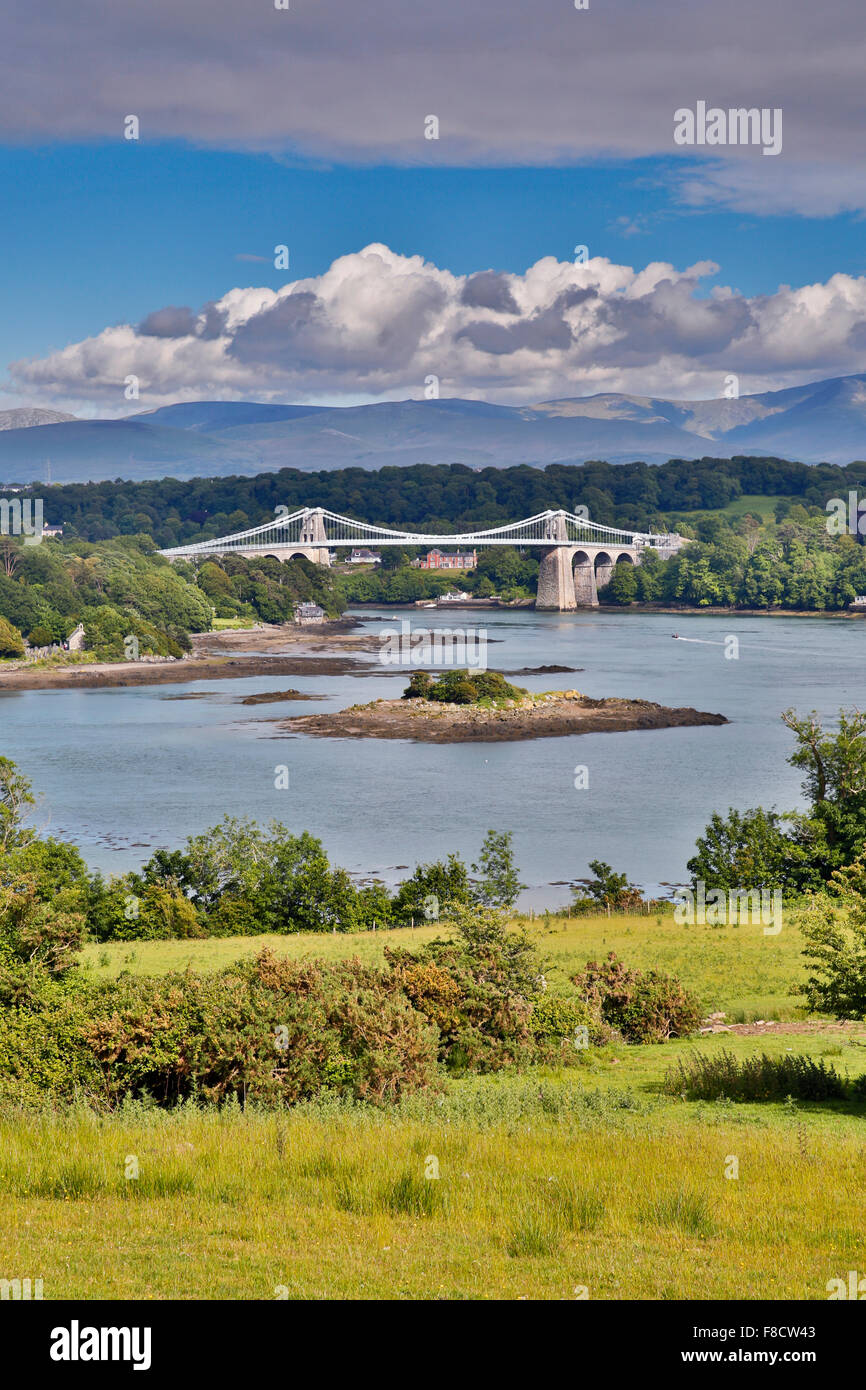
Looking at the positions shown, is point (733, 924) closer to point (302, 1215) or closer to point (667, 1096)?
point (667, 1096)

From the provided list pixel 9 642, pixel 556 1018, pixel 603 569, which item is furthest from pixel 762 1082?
pixel 603 569

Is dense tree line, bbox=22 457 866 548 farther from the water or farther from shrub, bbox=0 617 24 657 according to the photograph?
the water

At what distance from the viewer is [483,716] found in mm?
48438

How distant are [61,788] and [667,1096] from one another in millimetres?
28949

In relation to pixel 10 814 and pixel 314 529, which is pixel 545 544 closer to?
pixel 314 529

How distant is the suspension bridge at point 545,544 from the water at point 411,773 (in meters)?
54.8

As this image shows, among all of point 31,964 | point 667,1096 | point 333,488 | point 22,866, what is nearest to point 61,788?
point 22,866

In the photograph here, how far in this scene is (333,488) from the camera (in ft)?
545

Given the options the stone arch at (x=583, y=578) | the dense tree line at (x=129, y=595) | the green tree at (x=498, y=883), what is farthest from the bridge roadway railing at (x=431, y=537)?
the green tree at (x=498, y=883)

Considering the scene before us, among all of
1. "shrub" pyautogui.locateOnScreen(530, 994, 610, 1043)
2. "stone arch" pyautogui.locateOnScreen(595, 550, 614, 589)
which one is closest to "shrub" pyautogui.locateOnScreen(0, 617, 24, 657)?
"shrub" pyautogui.locateOnScreen(530, 994, 610, 1043)

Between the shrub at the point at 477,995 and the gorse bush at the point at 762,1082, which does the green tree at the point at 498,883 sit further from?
the gorse bush at the point at 762,1082

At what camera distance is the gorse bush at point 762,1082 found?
8.78 metres

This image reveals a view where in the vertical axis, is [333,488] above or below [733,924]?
above

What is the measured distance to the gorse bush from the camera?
878cm
